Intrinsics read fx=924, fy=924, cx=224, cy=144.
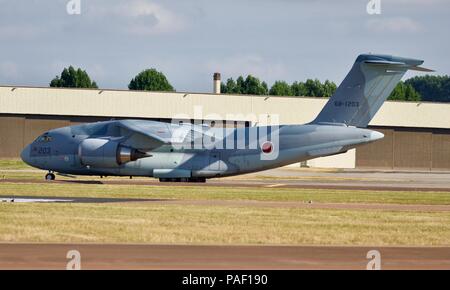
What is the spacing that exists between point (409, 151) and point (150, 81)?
67.6 metres

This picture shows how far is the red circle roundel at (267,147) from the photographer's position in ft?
148

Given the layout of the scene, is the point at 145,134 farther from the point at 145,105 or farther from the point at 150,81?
the point at 150,81

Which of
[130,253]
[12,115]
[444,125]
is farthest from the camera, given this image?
[444,125]

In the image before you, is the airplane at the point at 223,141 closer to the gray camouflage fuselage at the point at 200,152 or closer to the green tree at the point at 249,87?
the gray camouflage fuselage at the point at 200,152

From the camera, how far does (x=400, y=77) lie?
147ft

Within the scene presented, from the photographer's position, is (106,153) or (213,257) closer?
(213,257)

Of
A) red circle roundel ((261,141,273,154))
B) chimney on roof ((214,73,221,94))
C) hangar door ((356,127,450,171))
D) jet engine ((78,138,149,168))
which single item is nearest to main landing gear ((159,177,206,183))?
jet engine ((78,138,149,168))

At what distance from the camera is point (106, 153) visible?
1823 inches

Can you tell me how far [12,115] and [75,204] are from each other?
48.4 metres

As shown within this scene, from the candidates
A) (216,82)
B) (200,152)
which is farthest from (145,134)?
(216,82)

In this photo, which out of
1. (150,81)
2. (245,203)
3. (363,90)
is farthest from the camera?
(150,81)

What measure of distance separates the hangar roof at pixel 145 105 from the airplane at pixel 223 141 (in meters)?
30.5

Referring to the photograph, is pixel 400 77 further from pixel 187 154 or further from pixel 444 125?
pixel 444 125
